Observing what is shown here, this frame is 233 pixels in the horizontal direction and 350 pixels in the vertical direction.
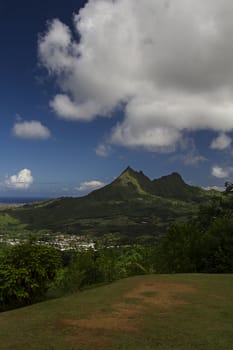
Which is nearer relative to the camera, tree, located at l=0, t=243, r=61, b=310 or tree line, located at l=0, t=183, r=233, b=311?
tree, located at l=0, t=243, r=61, b=310

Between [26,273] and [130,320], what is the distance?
10.6 m

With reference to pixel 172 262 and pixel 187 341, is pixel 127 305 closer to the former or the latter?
pixel 187 341

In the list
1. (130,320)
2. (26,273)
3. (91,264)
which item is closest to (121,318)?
(130,320)

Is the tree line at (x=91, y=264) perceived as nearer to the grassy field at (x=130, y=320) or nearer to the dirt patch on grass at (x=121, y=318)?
the grassy field at (x=130, y=320)

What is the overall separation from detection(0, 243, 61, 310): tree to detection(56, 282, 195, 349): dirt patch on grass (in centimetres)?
714

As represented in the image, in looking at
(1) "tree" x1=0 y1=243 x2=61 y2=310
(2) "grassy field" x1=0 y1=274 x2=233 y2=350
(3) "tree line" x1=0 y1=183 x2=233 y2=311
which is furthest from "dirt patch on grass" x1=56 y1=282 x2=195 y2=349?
(3) "tree line" x1=0 y1=183 x2=233 y2=311

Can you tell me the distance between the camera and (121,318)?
19.2 meters

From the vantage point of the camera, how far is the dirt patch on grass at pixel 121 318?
52.2ft

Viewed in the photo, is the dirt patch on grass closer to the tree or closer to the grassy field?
the grassy field

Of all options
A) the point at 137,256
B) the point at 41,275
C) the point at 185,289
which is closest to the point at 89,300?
the point at 41,275

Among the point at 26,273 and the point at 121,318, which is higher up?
the point at 26,273

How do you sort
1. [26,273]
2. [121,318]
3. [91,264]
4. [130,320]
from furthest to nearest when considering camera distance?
[91,264], [26,273], [121,318], [130,320]

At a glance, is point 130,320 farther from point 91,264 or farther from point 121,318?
point 91,264

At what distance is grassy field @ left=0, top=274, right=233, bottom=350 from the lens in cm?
1516
